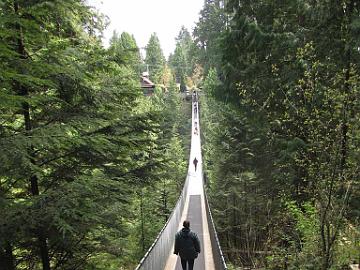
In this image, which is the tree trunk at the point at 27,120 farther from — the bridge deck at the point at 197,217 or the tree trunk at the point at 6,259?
the bridge deck at the point at 197,217

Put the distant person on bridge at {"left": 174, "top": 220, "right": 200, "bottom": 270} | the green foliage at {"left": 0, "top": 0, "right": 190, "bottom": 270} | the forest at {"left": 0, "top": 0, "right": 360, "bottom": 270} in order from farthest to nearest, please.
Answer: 1. the distant person on bridge at {"left": 174, "top": 220, "right": 200, "bottom": 270}
2. the forest at {"left": 0, "top": 0, "right": 360, "bottom": 270}
3. the green foliage at {"left": 0, "top": 0, "right": 190, "bottom": 270}

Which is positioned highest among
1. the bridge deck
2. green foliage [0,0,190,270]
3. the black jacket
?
green foliage [0,0,190,270]

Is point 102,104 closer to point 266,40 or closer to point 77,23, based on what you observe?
point 77,23

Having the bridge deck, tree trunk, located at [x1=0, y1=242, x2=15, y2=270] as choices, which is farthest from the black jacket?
tree trunk, located at [x1=0, y1=242, x2=15, y2=270]

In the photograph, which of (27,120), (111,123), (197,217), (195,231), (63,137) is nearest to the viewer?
(63,137)

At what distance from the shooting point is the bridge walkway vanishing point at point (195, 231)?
28.7 feet

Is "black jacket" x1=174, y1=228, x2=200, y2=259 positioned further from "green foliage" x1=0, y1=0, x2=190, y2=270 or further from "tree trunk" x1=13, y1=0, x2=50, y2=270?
"tree trunk" x1=13, y1=0, x2=50, y2=270

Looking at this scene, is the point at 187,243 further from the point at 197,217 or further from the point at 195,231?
the point at 197,217

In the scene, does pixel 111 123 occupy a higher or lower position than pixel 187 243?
higher

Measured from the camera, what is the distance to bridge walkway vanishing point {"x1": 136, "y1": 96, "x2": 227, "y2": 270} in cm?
876

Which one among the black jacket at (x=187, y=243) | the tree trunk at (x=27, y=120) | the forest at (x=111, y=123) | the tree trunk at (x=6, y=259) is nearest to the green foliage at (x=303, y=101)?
the forest at (x=111, y=123)

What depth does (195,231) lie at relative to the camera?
54.8 ft

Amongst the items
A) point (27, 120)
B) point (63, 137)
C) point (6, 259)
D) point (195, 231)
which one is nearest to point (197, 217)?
point (195, 231)

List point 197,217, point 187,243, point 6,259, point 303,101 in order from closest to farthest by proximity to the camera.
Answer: point 6,259 < point 303,101 < point 187,243 < point 197,217
